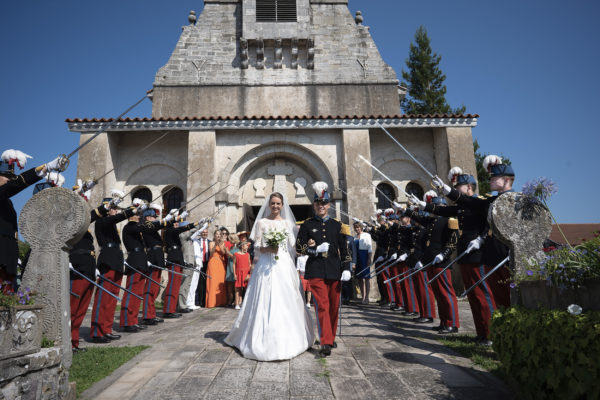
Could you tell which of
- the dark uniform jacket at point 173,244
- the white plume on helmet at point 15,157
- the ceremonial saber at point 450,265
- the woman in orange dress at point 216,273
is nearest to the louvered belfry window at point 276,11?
the woman in orange dress at point 216,273

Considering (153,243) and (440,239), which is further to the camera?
(153,243)

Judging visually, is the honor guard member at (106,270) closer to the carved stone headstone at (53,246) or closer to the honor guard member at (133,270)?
the honor guard member at (133,270)

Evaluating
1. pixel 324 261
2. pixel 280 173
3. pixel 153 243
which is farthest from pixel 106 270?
pixel 280 173

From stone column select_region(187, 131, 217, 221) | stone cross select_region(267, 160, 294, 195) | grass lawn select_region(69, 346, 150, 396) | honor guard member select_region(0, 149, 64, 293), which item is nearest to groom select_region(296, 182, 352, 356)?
grass lawn select_region(69, 346, 150, 396)

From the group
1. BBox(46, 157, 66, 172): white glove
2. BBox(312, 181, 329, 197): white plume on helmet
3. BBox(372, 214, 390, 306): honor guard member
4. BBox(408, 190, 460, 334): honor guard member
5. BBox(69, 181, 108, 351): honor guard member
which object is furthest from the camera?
BBox(372, 214, 390, 306): honor guard member

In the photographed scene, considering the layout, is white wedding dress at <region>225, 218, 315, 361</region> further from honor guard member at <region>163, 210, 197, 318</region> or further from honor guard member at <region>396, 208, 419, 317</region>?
honor guard member at <region>163, 210, 197, 318</region>

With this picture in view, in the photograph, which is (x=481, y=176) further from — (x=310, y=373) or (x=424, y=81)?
(x=310, y=373)

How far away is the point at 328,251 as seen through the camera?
5.46 m

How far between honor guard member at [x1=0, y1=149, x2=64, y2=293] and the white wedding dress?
2.86m

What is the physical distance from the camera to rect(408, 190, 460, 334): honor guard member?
6.43m

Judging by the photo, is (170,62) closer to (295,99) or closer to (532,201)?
(295,99)

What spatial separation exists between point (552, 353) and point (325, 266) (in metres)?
3.00

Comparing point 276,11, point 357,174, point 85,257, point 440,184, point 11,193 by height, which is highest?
point 276,11

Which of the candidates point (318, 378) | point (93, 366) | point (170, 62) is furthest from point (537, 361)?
point (170, 62)
